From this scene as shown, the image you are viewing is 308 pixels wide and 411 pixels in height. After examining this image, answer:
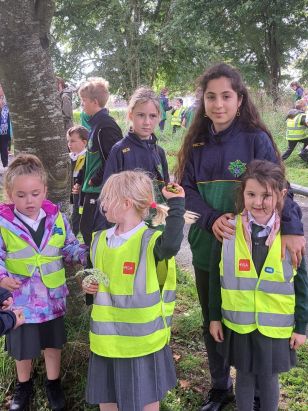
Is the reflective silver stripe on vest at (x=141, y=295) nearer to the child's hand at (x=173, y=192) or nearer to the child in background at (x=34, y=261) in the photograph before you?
the child's hand at (x=173, y=192)

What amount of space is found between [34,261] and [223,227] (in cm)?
107

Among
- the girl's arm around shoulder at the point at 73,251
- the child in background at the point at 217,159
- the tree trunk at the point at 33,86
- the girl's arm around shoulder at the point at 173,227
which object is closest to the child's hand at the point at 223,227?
the child in background at the point at 217,159

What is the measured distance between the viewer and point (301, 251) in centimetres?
214

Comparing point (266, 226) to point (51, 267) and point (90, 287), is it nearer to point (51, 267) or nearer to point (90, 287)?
point (90, 287)

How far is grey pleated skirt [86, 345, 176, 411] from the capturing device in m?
2.07

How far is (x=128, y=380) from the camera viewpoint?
208 centimetres

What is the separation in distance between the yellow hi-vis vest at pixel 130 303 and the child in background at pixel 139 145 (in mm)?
954

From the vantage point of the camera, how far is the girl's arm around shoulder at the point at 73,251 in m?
2.48

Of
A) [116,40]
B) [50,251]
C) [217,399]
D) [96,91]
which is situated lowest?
[217,399]

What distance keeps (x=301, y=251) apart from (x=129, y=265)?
0.86 m

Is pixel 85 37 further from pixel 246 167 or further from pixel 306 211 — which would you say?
pixel 246 167

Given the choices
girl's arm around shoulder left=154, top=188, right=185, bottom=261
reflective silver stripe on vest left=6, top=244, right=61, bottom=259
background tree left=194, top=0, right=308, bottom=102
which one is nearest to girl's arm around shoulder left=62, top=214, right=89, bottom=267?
reflective silver stripe on vest left=6, top=244, right=61, bottom=259

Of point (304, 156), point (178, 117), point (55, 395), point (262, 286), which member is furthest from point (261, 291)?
point (178, 117)

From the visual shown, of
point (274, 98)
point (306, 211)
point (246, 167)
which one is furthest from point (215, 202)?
point (274, 98)
